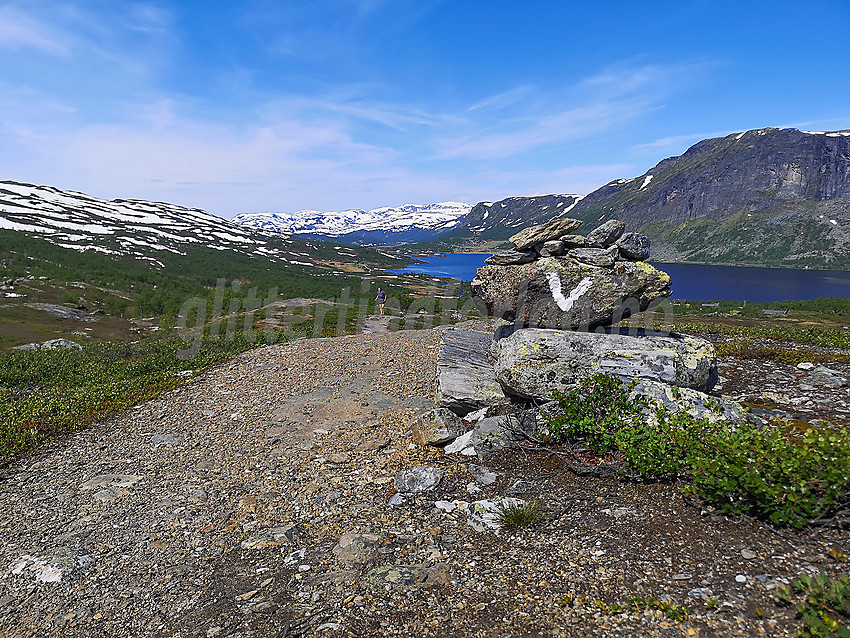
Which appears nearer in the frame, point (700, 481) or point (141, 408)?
point (700, 481)

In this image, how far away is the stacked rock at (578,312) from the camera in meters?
10.0

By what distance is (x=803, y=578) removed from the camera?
442 centimetres

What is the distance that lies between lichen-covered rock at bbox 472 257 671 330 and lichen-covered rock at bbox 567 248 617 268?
19cm

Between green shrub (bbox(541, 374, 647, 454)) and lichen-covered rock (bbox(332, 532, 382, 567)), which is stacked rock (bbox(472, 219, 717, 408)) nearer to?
green shrub (bbox(541, 374, 647, 454))

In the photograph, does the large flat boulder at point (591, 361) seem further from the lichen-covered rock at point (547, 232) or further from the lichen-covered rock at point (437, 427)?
the lichen-covered rock at point (547, 232)

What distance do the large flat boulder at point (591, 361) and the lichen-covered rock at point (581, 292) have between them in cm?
60

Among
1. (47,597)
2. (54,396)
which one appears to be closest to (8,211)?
(54,396)

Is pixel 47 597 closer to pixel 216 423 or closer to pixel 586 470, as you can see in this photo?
pixel 216 423

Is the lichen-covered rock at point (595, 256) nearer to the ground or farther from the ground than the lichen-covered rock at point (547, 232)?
nearer to the ground

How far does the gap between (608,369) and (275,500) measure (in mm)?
7603

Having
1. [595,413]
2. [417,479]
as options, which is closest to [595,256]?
[595,413]

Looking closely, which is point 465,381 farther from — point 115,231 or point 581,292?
point 115,231

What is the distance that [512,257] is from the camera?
12.3m

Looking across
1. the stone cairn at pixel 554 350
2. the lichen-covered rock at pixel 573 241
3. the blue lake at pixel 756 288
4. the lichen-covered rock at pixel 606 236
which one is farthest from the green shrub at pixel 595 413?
the blue lake at pixel 756 288
